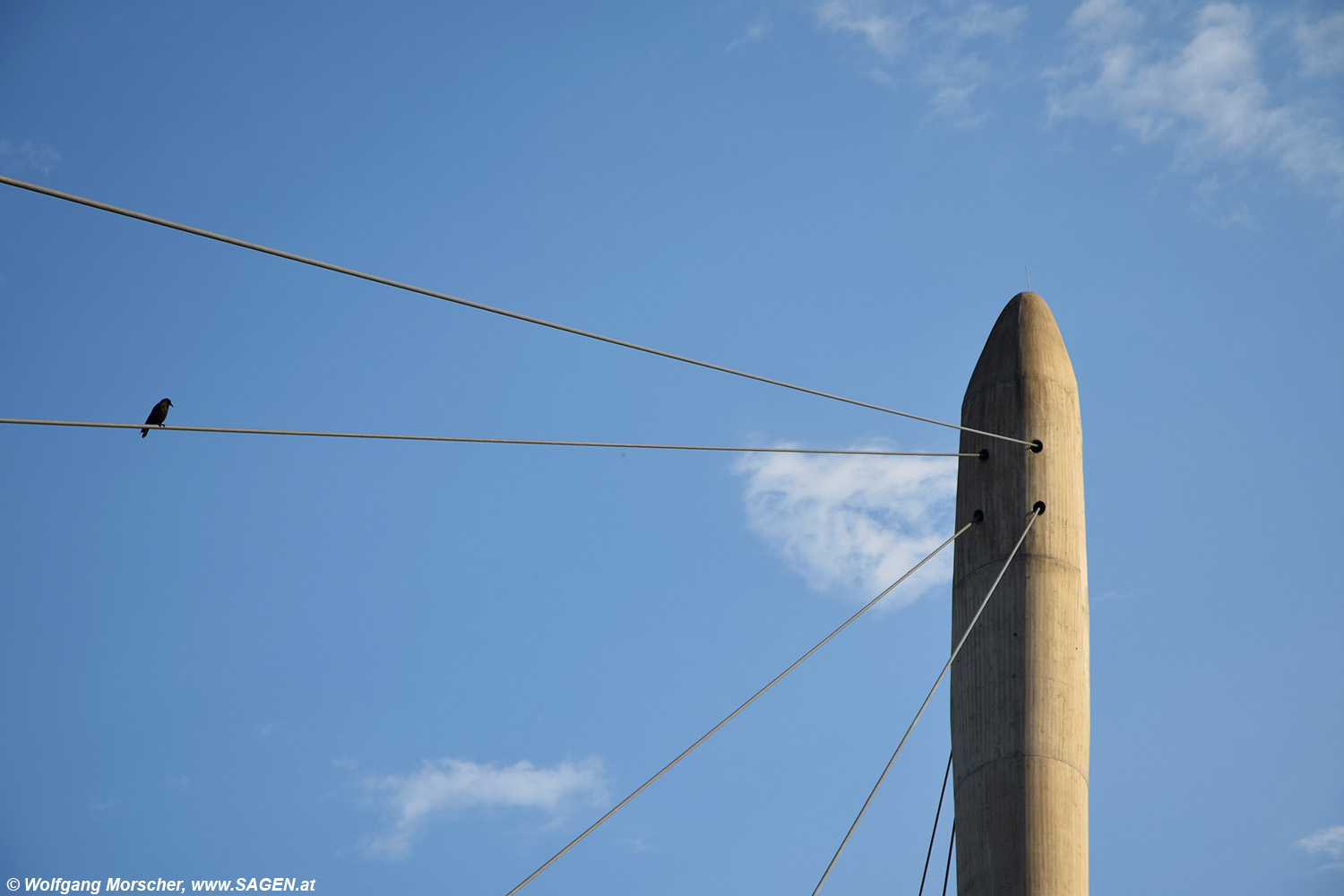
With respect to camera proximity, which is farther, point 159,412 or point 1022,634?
point 159,412

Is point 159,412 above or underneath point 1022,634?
above

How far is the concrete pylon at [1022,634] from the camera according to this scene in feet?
30.2

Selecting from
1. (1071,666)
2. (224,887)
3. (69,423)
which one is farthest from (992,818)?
(224,887)

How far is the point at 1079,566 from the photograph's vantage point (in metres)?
10.1

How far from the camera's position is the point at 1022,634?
31.8 ft

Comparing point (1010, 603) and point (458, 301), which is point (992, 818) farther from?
point (458, 301)

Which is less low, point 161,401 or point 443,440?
point 161,401

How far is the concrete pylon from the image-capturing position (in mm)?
9219

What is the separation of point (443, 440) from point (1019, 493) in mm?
4152

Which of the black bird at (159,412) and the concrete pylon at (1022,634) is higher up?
the black bird at (159,412)

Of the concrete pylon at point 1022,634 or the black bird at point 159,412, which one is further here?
the black bird at point 159,412

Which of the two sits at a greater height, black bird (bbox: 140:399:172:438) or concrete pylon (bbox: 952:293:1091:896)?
black bird (bbox: 140:399:172:438)

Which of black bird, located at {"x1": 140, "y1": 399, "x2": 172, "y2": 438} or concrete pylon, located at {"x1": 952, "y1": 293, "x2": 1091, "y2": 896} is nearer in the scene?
concrete pylon, located at {"x1": 952, "y1": 293, "x2": 1091, "y2": 896}

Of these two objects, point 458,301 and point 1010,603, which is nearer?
point 458,301
